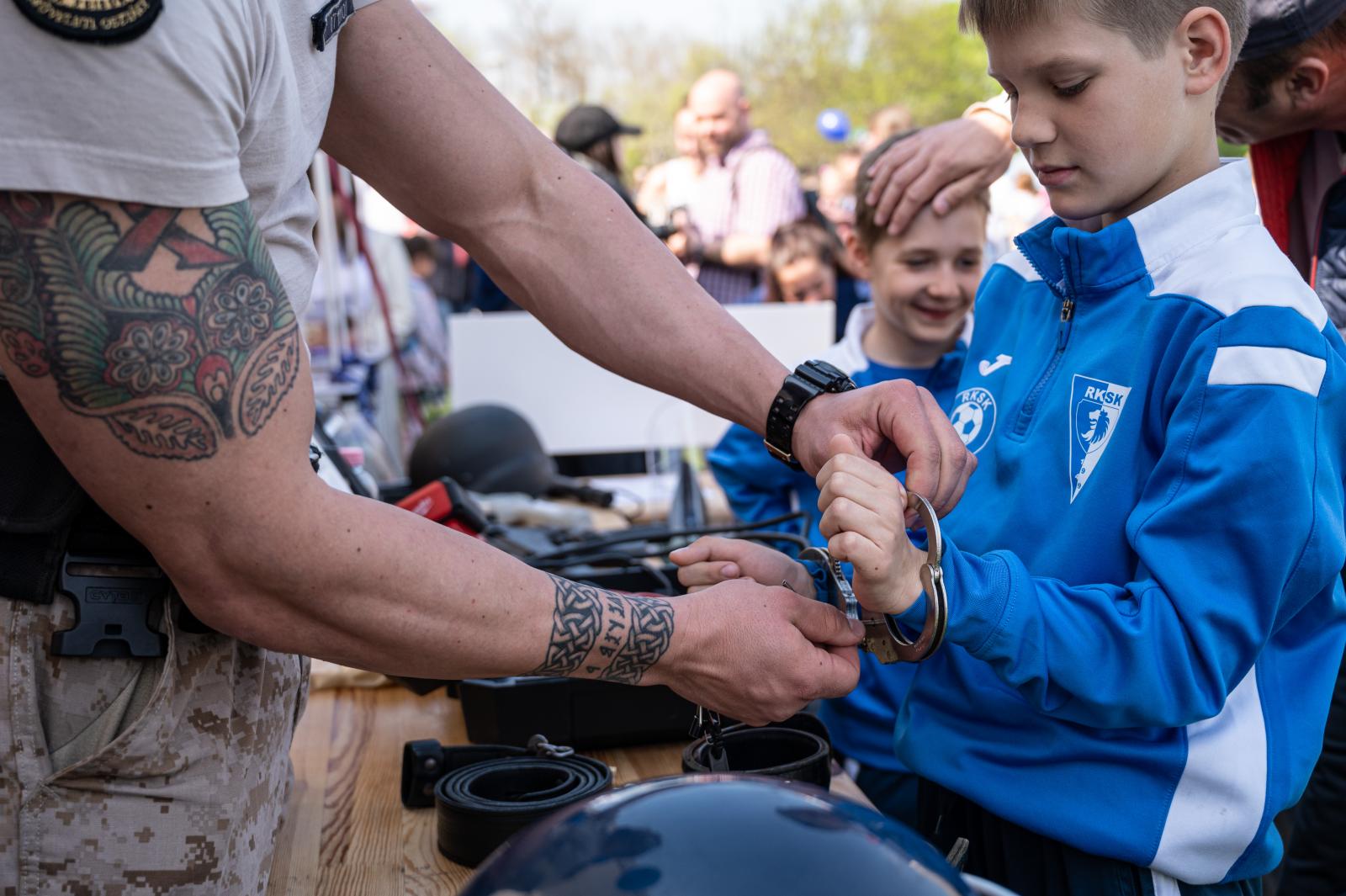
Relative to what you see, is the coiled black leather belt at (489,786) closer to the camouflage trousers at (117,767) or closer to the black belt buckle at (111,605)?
the camouflage trousers at (117,767)

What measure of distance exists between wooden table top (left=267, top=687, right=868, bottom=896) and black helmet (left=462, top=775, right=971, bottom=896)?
51 centimetres

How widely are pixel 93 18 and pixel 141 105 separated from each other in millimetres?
74

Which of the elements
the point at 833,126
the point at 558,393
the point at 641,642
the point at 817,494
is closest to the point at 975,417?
the point at 641,642

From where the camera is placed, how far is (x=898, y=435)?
5.12ft

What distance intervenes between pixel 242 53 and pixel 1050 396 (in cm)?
106

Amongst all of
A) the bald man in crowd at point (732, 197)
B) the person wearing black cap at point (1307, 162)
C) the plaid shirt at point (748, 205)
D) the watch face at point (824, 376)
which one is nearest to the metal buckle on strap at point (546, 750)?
the watch face at point (824, 376)

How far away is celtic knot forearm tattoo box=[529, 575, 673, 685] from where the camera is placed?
4.29 feet

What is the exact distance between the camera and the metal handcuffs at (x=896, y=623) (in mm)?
1279

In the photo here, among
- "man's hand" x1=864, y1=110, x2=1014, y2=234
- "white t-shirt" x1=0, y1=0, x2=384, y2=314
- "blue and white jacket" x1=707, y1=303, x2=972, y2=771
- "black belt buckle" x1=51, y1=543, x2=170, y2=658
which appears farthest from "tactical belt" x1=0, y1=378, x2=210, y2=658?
"man's hand" x1=864, y1=110, x2=1014, y2=234

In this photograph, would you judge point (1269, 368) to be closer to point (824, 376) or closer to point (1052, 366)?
point (1052, 366)

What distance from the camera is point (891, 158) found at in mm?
2338

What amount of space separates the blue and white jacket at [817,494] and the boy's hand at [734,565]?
1.91 feet

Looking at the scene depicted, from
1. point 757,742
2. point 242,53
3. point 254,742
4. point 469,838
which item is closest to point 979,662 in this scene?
point 757,742

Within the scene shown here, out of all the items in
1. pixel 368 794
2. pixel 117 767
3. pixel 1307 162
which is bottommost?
pixel 368 794
